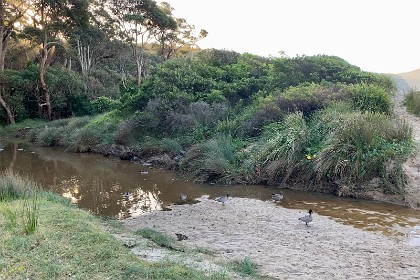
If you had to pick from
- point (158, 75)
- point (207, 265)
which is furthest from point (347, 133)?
point (158, 75)

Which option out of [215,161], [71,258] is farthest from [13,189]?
[215,161]

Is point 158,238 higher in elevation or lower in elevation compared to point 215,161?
lower

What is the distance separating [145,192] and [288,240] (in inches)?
246

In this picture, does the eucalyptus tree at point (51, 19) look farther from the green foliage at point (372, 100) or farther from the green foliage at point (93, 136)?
the green foliage at point (372, 100)

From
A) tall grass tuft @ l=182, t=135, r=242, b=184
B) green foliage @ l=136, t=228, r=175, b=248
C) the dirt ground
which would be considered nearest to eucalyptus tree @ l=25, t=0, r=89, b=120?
tall grass tuft @ l=182, t=135, r=242, b=184

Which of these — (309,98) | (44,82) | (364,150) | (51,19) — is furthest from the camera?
(44,82)

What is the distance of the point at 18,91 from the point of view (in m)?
30.7

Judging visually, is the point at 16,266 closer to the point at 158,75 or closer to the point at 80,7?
the point at 158,75

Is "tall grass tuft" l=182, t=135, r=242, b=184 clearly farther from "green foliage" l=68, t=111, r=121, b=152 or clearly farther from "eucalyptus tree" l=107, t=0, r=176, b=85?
"eucalyptus tree" l=107, t=0, r=176, b=85

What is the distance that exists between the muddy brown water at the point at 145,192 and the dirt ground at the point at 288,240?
2.06ft

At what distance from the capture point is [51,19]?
2905 cm

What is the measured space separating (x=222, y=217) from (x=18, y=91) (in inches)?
1067

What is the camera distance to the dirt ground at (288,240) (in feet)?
20.0

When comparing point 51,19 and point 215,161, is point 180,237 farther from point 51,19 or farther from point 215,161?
point 51,19
